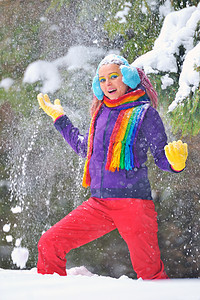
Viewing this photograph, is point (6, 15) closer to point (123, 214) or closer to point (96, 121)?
point (96, 121)

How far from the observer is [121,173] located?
2.20 meters

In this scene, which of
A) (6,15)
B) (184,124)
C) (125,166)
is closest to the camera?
(125,166)

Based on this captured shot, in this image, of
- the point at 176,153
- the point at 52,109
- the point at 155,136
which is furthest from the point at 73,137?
the point at 176,153

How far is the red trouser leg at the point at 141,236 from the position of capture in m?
2.07

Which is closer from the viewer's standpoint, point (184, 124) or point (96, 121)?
point (96, 121)

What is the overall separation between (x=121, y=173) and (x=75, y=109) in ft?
5.02

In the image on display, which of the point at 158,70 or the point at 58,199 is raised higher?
the point at 158,70

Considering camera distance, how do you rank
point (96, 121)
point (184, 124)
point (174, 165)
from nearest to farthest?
1. point (174, 165)
2. point (96, 121)
3. point (184, 124)

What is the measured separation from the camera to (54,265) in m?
2.13

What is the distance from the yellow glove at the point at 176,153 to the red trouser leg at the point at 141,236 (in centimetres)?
32

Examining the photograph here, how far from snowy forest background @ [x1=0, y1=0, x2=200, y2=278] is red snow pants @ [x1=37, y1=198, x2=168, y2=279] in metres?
0.85

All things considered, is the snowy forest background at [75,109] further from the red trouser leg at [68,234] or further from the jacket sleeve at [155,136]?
the red trouser leg at [68,234]

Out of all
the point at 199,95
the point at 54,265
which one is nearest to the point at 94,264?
the point at 54,265

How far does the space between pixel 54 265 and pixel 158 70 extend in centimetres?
160
